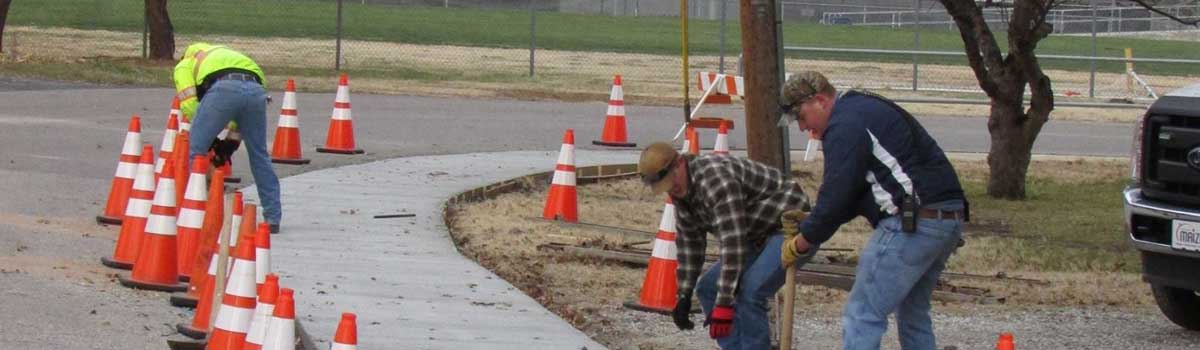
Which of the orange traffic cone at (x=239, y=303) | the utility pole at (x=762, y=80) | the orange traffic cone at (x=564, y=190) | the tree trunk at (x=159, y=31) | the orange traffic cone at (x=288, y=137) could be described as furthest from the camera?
the tree trunk at (x=159, y=31)

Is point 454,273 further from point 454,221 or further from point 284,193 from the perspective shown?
point 284,193

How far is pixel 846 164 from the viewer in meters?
6.27

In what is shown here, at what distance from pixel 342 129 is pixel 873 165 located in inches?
398

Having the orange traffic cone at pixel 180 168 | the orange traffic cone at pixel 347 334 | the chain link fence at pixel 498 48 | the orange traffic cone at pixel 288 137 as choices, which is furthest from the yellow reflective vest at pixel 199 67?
the chain link fence at pixel 498 48

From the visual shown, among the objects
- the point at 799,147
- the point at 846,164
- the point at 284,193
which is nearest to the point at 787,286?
the point at 846,164

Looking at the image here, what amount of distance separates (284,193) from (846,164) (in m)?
7.35

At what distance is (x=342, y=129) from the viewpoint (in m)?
15.9

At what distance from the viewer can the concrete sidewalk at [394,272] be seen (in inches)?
319

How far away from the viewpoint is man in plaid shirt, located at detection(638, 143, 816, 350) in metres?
Result: 6.79

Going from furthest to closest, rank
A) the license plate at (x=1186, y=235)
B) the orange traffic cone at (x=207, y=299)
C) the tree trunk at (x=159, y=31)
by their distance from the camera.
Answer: the tree trunk at (x=159, y=31), the license plate at (x=1186, y=235), the orange traffic cone at (x=207, y=299)

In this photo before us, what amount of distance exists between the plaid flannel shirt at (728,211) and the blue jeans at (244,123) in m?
4.37

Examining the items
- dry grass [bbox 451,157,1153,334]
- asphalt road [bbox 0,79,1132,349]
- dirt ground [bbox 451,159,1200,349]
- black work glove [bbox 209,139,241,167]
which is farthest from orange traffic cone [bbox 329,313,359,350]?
black work glove [bbox 209,139,241,167]

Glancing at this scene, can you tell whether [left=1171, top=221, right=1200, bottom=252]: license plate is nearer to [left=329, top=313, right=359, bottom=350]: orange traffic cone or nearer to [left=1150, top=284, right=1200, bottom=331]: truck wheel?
[left=1150, top=284, right=1200, bottom=331]: truck wheel

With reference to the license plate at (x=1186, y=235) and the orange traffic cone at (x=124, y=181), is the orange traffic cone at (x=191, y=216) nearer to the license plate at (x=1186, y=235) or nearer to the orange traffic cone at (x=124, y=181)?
the orange traffic cone at (x=124, y=181)
